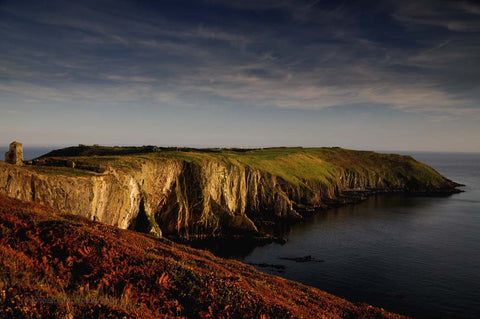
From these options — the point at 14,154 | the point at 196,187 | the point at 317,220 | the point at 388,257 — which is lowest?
the point at 388,257

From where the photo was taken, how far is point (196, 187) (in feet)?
272

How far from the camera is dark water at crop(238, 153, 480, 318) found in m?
47.5

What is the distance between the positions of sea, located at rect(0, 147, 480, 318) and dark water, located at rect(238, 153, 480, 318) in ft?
0.52

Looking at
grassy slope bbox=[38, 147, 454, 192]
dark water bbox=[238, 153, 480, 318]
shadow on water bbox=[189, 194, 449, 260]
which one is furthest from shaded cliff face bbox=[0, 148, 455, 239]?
dark water bbox=[238, 153, 480, 318]

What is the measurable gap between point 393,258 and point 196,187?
52.9 metres

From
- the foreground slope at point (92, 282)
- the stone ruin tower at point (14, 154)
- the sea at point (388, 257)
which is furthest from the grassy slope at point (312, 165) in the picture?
the foreground slope at point (92, 282)

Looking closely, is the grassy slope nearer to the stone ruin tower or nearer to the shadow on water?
the shadow on water

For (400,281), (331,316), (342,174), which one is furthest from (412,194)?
(331,316)

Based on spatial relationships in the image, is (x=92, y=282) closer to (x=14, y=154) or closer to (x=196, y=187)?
(x=14, y=154)

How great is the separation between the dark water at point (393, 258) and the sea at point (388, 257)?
16cm

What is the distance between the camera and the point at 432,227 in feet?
304

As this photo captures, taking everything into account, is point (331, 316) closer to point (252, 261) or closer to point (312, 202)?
point (252, 261)

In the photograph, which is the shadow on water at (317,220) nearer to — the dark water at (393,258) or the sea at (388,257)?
the sea at (388,257)

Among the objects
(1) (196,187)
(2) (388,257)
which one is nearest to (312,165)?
(1) (196,187)
